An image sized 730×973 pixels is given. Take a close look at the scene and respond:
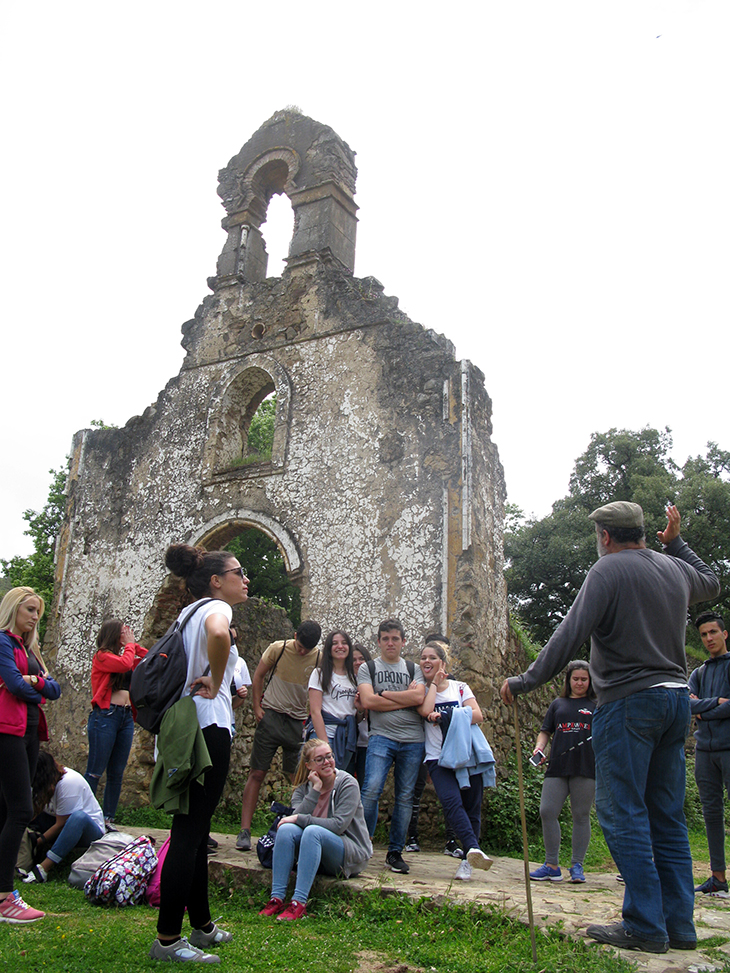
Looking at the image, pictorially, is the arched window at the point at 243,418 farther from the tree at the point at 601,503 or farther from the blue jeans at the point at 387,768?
the tree at the point at 601,503

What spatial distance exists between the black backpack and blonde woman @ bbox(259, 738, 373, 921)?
1.49 m

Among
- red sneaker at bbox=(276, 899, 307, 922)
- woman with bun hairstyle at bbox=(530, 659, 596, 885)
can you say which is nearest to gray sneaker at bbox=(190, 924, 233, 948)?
red sneaker at bbox=(276, 899, 307, 922)

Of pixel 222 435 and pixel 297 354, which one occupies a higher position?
pixel 297 354

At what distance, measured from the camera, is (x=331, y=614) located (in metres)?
8.59

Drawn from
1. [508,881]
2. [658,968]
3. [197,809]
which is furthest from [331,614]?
[658,968]

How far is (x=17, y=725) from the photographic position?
4219 mm

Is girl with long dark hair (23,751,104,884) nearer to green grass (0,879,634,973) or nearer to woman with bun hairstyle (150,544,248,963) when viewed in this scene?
green grass (0,879,634,973)

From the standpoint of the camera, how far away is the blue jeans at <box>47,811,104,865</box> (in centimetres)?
545

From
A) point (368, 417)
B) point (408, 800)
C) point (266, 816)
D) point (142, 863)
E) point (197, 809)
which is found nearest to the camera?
point (197, 809)

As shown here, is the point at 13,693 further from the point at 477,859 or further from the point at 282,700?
the point at 477,859

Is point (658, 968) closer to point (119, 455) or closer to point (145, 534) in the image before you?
point (145, 534)

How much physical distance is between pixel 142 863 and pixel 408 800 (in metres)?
1.87

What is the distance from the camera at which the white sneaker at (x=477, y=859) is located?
481 cm

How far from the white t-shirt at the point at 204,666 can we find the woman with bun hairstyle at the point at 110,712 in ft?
10.2
